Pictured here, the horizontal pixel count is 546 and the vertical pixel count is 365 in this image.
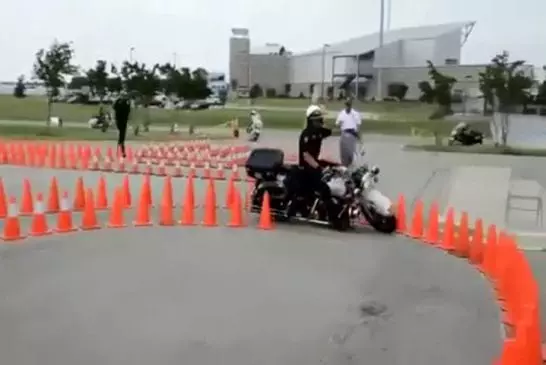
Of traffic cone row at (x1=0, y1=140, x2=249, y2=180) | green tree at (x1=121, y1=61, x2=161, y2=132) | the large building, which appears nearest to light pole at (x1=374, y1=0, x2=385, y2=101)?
the large building

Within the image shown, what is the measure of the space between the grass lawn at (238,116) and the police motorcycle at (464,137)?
4.24 meters

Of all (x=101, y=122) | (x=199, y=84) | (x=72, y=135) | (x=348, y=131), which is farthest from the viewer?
(x=199, y=84)

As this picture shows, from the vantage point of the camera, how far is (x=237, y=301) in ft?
29.7

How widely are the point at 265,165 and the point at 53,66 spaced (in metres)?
37.1

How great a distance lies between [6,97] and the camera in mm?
80688

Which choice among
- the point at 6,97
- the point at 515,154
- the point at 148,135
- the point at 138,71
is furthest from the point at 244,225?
the point at 6,97

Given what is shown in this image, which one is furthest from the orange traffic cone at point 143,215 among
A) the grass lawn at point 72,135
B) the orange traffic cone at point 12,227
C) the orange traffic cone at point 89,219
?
the grass lawn at point 72,135

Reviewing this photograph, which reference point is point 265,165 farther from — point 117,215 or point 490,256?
point 490,256

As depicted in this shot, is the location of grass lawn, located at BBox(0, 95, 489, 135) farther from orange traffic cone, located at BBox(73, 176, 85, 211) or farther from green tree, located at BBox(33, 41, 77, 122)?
orange traffic cone, located at BBox(73, 176, 85, 211)

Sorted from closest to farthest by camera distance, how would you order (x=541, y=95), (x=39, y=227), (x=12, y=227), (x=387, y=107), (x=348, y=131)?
(x=12, y=227) → (x=39, y=227) → (x=348, y=131) → (x=541, y=95) → (x=387, y=107)

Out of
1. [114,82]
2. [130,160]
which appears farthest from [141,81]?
[130,160]

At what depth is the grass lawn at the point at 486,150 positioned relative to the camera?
3806 centimetres

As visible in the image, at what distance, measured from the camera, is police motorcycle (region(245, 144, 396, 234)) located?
14555mm

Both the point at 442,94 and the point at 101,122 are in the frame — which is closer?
the point at 101,122
